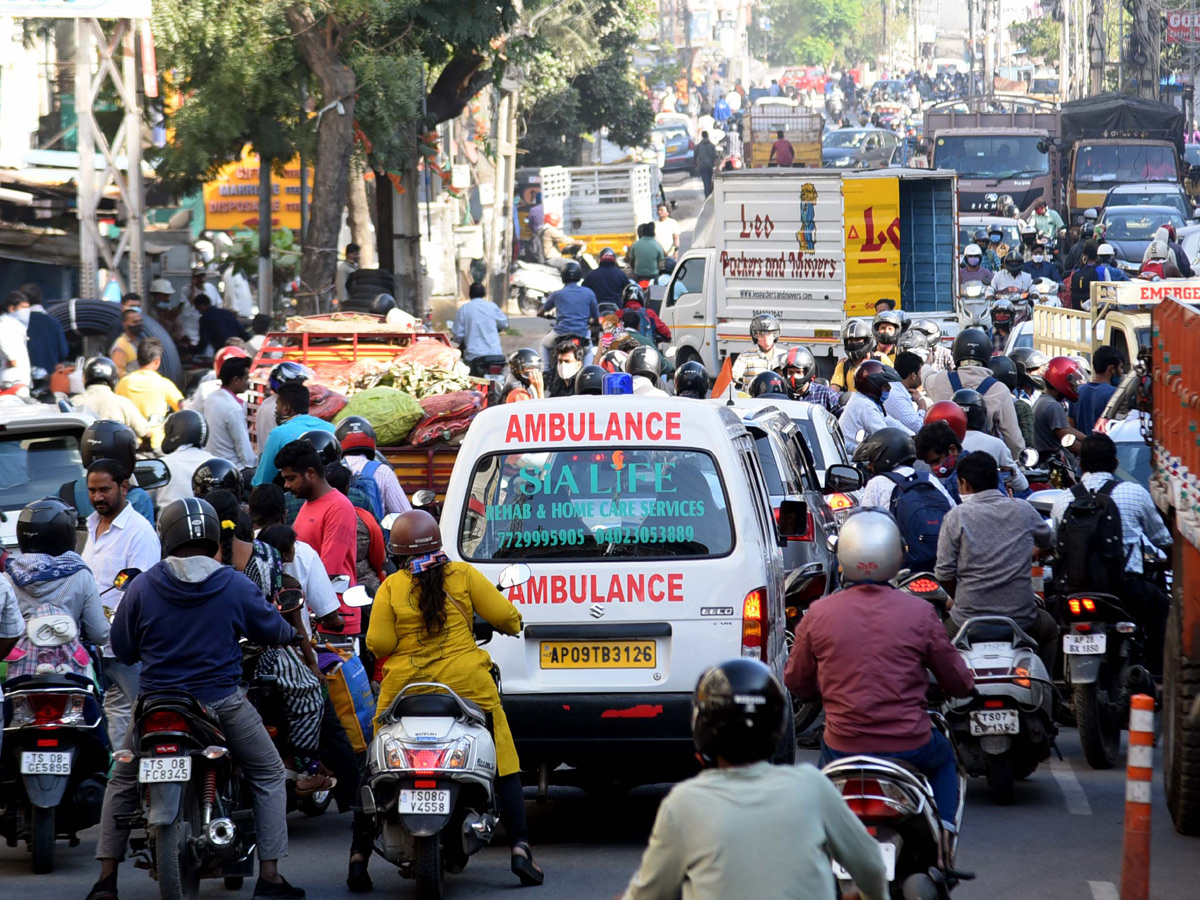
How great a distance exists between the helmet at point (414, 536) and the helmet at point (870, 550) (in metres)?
1.65

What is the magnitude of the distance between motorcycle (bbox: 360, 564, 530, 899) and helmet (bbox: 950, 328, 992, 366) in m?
8.63

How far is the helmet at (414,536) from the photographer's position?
6.83 metres

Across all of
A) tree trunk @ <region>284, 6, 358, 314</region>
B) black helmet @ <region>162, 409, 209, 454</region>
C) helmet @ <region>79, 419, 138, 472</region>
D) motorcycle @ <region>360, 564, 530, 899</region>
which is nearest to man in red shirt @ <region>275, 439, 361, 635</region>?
helmet @ <region>79, 419, 138, 472</region>

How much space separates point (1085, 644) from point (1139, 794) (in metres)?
2.79

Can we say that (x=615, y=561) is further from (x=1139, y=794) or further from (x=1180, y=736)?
(x=1180, y=736)

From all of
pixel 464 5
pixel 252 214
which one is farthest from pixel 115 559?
pixel 252 214

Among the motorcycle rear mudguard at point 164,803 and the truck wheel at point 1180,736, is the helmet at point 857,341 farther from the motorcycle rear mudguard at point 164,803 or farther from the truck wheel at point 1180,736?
the motorcycle rear mudguard at point 164,803

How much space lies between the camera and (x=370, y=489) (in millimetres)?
10180

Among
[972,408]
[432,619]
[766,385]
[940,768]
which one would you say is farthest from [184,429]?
[940,768]

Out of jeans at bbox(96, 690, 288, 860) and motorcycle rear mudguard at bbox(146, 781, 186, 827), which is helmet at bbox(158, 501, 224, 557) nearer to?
jeans at bbox(96, 690, 288, 860)

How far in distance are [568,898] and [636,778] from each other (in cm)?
91

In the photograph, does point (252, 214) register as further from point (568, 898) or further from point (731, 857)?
point (731, 857)

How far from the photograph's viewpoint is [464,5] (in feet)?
72.1

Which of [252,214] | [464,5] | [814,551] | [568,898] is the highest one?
[464,5]
